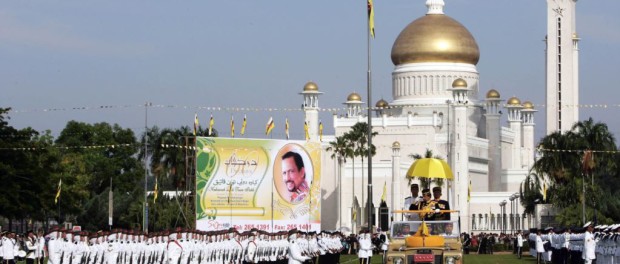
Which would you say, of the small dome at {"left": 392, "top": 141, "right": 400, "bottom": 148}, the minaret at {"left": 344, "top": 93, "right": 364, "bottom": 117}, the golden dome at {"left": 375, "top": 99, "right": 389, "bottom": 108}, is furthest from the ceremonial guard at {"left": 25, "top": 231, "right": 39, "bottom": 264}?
the golden dome at {"left": 375, "top": 99, "right": 389, "bottom": 108}

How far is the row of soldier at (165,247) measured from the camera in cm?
3108

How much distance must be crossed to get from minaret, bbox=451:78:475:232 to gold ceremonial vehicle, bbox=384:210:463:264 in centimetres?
7920

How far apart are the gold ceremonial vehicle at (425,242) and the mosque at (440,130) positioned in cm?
7620

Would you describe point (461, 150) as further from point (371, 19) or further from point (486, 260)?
point (371, 19)

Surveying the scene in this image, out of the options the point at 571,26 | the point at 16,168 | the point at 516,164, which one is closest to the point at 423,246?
the point at 16,168

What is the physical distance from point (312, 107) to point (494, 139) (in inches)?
676

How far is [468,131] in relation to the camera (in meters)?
113

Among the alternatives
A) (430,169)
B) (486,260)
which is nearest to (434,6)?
(486,260)

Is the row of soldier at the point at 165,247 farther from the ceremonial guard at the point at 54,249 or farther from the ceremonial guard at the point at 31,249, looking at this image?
the ceremonial guard at the point at 31,249

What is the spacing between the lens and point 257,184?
84.2 metres

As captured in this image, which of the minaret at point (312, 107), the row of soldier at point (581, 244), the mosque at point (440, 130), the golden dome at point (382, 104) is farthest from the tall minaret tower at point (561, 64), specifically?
the row of soldier at point (581, 244)

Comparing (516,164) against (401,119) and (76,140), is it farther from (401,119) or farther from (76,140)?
(76,140)

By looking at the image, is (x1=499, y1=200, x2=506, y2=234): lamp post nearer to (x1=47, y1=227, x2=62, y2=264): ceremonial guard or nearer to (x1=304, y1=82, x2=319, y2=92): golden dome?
(x1=304, y1=82, x2=319, y2=92): golden dome

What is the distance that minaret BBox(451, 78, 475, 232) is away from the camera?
342 ft
